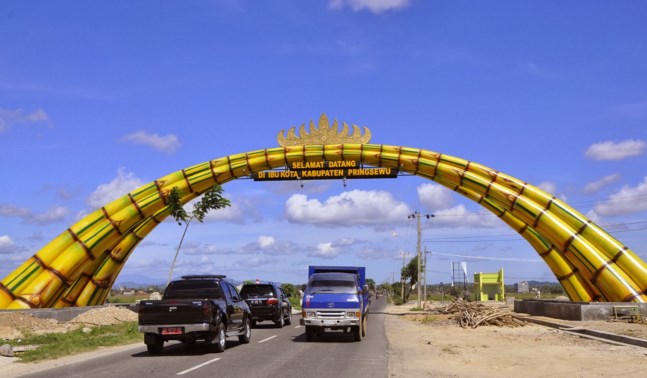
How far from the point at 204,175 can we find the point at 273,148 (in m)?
4.23

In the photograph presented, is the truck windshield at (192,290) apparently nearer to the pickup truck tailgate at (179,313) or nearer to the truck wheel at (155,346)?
the truck wheel at (155,346)

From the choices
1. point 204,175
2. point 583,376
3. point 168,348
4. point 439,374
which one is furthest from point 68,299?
point 583,376

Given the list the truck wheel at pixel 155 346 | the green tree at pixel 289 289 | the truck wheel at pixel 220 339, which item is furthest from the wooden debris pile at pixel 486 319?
the green tree at pixel 289 289

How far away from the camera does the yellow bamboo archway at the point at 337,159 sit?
29.3 meters

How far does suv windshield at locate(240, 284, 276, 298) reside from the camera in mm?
26219

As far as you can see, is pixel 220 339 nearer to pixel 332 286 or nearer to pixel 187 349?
pixel 187 349

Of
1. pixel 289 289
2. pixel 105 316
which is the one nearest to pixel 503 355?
pixel 105 316

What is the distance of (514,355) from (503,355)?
269 mm

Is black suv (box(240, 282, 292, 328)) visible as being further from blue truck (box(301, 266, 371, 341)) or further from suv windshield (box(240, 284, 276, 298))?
blue truck (box(301, 266, 371, 341))

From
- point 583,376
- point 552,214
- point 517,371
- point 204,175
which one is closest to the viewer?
point 583,376

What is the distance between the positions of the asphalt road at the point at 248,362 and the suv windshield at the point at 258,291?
23.1 ft

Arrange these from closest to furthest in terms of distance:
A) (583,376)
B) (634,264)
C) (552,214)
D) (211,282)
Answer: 1. (583,376)
2. (211,282)
3. (634,264)
4. (552,214)

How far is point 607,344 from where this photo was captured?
17391 millimetres

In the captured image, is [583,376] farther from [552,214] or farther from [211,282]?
[552,214]
